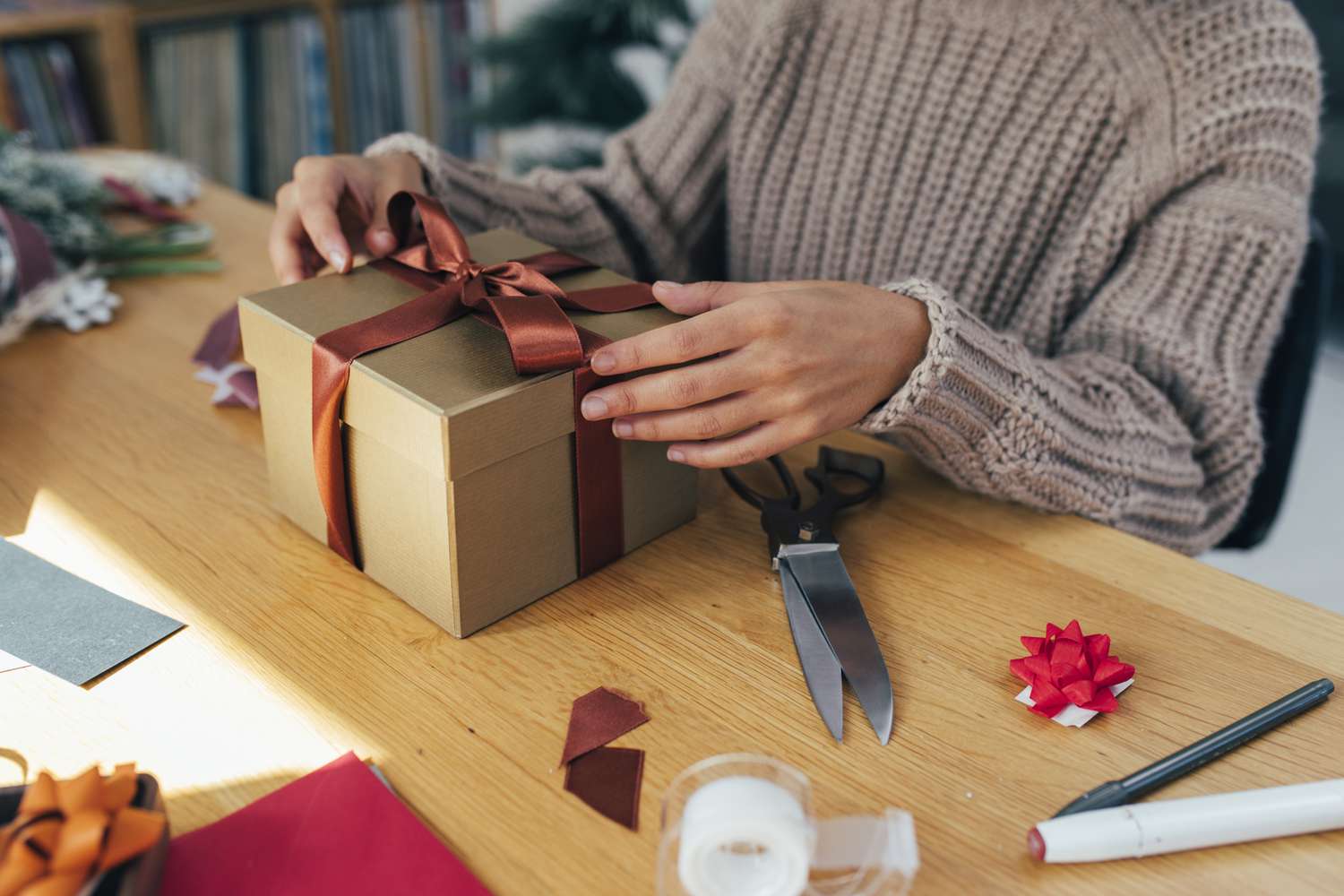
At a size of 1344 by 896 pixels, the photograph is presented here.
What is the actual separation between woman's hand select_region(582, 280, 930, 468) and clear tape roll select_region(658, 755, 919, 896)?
23 cm

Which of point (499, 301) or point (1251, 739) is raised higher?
point (499, 301)

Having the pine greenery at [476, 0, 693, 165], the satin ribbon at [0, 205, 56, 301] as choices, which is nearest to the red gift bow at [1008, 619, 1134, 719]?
the satin ribbon at [0, 205, 56, 301]

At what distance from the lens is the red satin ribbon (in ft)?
1.97

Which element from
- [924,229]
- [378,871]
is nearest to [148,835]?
[378,871]

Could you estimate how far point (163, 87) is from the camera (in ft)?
7.87

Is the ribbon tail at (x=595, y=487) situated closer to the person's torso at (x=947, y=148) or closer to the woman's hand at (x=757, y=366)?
the woman's hand at (x=757, y=366)

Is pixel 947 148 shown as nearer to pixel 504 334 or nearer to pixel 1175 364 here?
pixel 1175 364

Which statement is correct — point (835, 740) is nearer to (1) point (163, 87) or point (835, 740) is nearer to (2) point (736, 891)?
(2) point (736, 891)

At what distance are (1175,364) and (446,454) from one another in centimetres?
59

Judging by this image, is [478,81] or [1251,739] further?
[478,81]

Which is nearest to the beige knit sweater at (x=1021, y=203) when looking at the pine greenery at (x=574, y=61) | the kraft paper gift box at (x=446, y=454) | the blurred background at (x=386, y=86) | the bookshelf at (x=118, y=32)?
the kraft paper gift box at (x=446, y=454)

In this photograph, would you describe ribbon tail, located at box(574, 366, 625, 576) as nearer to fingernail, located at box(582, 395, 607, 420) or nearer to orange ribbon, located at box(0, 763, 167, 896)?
fingernail, located at box(582, 395, 607, 420)

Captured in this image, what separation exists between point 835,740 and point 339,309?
403mm

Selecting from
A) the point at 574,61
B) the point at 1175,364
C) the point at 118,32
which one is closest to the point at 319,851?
the point at 1175,364
